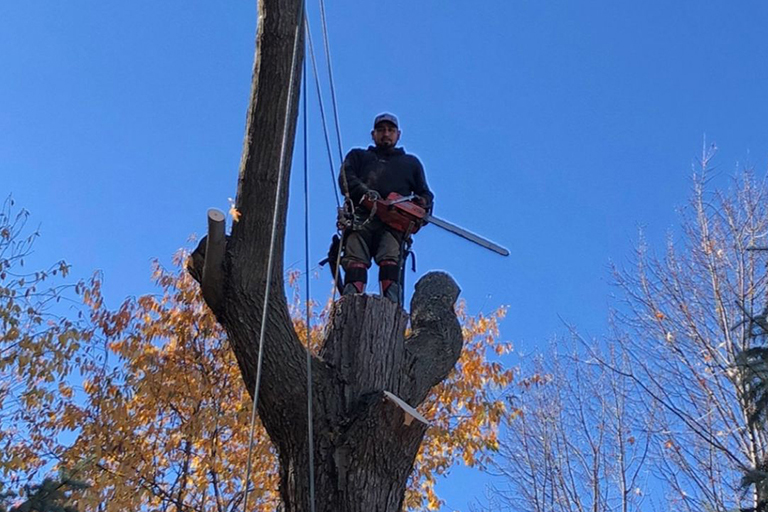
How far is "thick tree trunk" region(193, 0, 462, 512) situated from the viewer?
3.28 meters

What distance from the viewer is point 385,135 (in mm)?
5684

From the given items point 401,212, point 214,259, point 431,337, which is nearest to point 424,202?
point 401,212

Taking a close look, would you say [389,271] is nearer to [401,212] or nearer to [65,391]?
[401,212]

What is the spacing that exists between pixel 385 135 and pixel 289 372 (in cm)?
267

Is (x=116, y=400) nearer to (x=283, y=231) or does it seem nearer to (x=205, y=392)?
(x=205, y=392)

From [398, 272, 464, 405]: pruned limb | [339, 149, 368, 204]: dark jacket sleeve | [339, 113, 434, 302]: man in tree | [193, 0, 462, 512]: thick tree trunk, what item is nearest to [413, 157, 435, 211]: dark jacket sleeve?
[339, 113, 434, 302]: man in tree

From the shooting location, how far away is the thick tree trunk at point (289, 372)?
10.8ft

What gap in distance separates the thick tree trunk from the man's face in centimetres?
210

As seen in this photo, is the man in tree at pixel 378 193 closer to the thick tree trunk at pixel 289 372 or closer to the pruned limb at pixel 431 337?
the pruned limb at pixel 431 337

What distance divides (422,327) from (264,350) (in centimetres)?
110

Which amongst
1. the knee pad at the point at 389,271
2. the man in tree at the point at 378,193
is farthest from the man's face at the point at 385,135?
the knee pad at the point at 389,271

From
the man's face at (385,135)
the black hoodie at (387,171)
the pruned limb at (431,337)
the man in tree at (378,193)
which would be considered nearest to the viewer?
the pruned limb at (431,337)

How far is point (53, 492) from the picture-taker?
299 centimetres

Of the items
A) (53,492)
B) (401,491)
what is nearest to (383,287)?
(401,491)
